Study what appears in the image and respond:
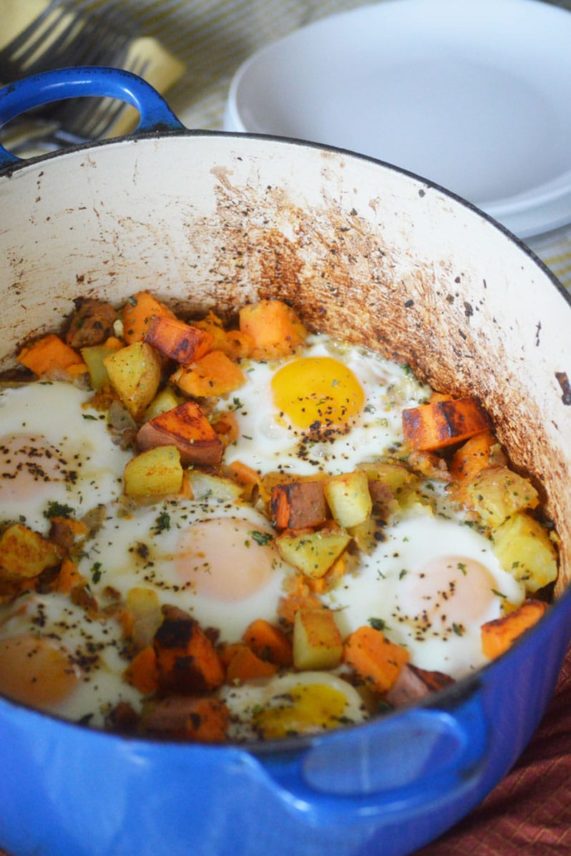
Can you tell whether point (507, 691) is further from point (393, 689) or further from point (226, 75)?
point (226, 75)

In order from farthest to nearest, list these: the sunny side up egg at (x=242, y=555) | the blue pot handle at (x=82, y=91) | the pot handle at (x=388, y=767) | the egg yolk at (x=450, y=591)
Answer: the blue pot handle at (x=82, y=91), the egg yolk at (x=450, y=591), the sunny side up egg at (x=242, y=555), the pot handle at (x=388, y=767)

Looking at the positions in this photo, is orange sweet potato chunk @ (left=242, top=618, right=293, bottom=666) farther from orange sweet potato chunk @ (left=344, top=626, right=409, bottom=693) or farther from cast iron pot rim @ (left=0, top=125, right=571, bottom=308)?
cast iron pot rim @ (left=0, top=125, right=571, bottom=308)

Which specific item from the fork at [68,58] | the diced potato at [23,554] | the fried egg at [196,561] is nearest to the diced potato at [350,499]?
the fried egg at [196,561]

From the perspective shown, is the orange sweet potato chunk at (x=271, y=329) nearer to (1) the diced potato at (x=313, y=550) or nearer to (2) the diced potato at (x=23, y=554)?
Result: (1) the diced potato at (x=313, y=550)

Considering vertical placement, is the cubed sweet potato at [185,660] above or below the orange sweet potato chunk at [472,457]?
above

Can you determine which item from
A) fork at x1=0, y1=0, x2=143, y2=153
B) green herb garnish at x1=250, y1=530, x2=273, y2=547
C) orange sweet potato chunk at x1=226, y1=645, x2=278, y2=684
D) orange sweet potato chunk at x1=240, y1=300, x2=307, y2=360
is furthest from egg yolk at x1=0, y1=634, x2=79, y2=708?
fork at x1=0, y1=0, x2=143, y2=153

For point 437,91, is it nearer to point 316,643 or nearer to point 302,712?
point 316,643

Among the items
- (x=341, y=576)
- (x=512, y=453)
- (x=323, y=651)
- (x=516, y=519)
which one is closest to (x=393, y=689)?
(x=323, y=651)
